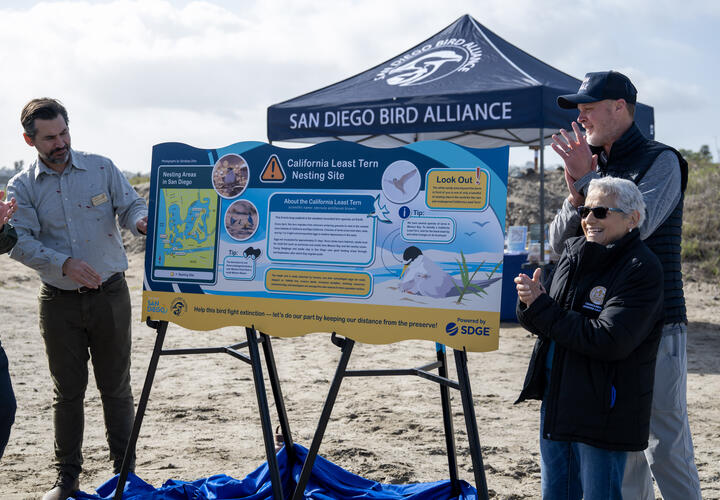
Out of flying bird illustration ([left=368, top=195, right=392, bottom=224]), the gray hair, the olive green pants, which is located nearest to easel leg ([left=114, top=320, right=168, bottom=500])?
the olive green pants

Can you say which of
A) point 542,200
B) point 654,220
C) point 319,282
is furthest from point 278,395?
point 542,200

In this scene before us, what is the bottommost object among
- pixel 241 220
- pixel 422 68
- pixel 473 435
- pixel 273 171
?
pixel 473 435

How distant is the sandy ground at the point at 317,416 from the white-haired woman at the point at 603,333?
139 centimetres

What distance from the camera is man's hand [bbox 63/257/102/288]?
3.40 metres

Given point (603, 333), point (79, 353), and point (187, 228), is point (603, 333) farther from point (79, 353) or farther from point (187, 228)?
point (79, 353)

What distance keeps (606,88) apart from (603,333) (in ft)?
3.15

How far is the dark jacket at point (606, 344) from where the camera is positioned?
2.25 meters

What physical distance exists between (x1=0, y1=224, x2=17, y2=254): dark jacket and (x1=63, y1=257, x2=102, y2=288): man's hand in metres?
0.35

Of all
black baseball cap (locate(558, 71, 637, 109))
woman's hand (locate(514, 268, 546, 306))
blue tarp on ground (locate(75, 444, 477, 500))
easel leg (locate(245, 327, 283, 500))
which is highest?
black baseball cap (locate(558, 71, 637, 109))

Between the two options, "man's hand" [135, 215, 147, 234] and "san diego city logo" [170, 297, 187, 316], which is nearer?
"san diego city logo" [170, 297, 187, 316]

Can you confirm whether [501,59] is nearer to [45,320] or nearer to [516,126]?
[516,126]

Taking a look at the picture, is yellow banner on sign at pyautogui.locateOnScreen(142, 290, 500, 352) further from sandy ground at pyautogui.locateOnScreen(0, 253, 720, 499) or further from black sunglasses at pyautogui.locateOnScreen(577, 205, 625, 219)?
sandy ground at pyautogui.locateOnScreen(0, 253, 720, 499)

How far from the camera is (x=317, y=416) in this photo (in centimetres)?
498

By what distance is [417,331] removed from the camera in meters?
2.84
